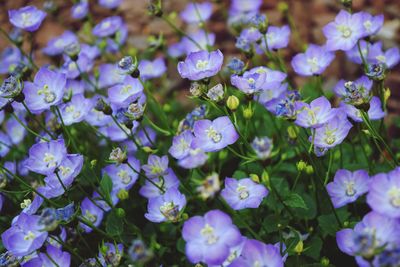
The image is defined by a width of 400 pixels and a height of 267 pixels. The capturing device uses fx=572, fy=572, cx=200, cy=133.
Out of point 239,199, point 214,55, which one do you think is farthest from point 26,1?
point 239,199

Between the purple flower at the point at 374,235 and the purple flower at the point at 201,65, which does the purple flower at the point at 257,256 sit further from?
the purple flower at the point at 201,65

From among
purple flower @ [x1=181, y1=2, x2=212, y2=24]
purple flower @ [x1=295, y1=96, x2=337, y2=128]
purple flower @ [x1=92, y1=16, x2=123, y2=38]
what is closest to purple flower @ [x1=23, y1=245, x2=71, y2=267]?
purple flower @ [x1=295, y1=96, x2=337, y2=128]

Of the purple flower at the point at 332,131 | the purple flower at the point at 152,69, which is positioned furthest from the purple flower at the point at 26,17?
the purple flower at the point at 332,131

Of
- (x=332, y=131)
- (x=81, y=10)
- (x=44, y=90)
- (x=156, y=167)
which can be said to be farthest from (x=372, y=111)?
(x=81, y=10)

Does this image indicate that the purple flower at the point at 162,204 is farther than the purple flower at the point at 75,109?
No

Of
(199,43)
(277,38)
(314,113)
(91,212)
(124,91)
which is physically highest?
(314,113)

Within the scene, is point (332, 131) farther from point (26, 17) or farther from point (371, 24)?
point (26, 17)

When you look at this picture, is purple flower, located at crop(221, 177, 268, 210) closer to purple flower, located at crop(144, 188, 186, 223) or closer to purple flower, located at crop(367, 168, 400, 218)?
purple flower, located at crop(144, 188, 186, 223)
